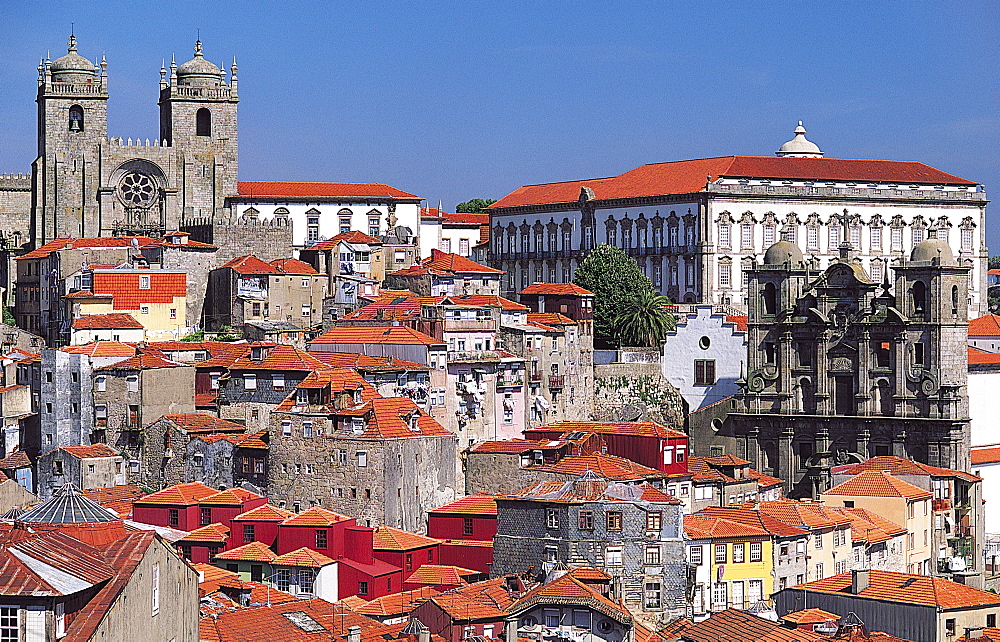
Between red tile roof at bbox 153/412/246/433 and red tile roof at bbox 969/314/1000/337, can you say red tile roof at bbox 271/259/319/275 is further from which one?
red tile roof at bbox 969/314/1000/337

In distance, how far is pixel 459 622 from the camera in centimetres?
5509

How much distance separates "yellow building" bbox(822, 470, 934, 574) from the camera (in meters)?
79.3

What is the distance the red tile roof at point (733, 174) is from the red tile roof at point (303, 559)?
64.3 metres

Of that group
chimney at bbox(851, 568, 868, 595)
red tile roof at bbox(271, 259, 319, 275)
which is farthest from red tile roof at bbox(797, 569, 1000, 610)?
red tile roof at bbox(271, 259, 319, 275)

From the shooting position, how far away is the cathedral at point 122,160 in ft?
372

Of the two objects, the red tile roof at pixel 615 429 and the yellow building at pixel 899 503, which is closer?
the yellow building at pixel 899 503

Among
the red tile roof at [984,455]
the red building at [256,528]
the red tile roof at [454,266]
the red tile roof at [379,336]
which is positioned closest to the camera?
the red building at [256,528]

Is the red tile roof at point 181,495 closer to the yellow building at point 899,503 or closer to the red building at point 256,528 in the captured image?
the red building at point 256,528

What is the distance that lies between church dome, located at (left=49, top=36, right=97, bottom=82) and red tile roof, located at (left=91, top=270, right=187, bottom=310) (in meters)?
24.3

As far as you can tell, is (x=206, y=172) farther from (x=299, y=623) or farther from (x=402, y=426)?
(x=299, y=623)

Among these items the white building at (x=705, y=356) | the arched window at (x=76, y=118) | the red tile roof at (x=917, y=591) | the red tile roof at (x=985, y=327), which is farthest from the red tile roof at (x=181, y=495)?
the red tile roof at (x=985, y=327)

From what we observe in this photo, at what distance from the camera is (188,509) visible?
235 ft

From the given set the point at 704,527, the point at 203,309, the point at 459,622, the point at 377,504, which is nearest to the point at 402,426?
the point at 377,504

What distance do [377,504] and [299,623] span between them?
25.2 m
